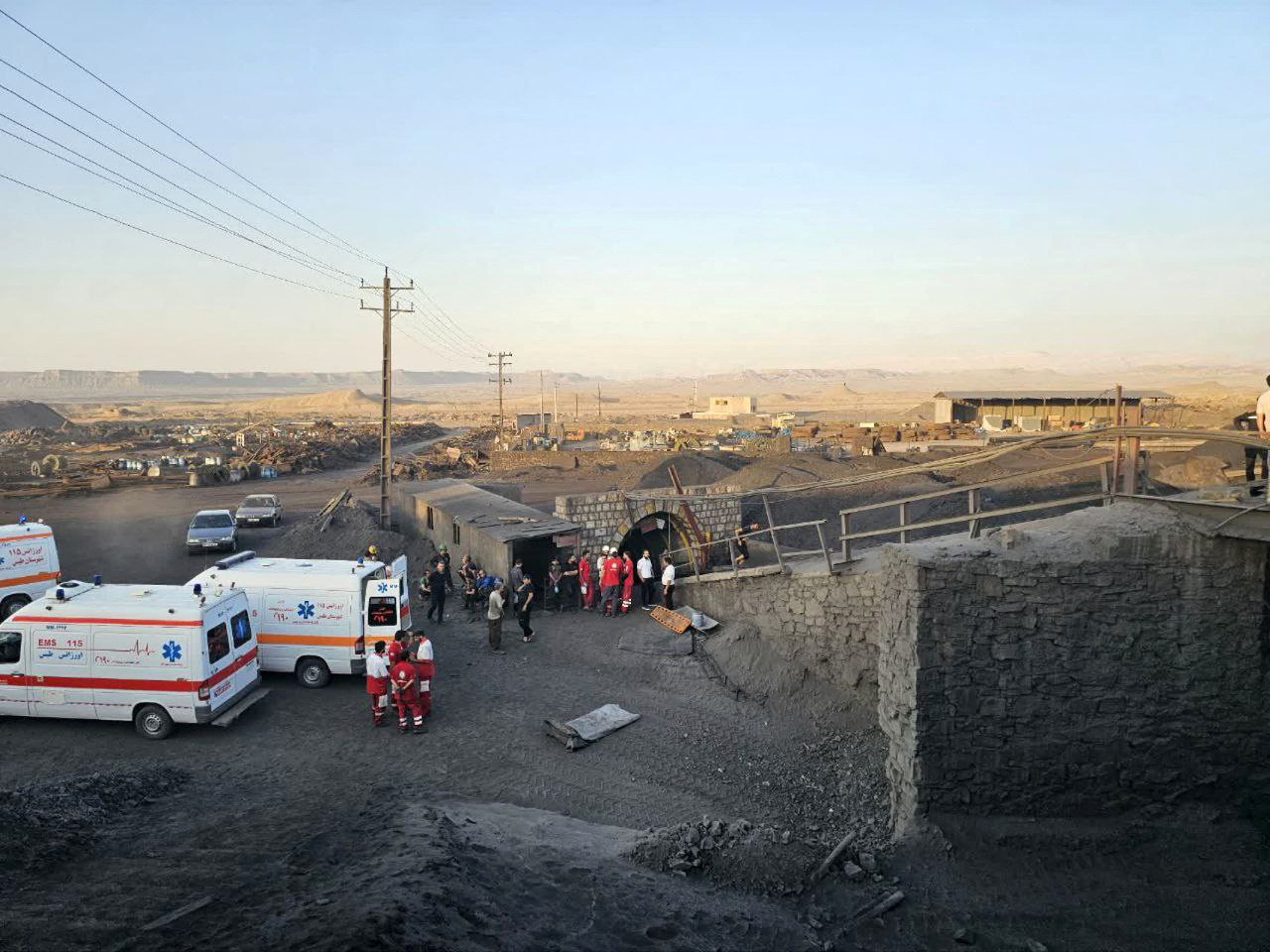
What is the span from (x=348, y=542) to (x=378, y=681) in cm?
1328

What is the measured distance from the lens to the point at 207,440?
68.6 meters

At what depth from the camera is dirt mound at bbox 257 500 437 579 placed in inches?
942

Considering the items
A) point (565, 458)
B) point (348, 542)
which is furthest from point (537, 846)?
point (565, 458)

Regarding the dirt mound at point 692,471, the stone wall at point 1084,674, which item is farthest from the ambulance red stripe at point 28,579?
the dirt mound at point 692,471

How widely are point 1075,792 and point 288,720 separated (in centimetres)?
1110

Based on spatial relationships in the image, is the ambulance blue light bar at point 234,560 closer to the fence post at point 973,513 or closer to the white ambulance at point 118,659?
the white ambulance at point 118,659

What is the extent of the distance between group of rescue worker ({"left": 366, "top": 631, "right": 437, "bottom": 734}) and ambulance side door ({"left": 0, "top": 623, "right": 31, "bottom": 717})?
16.1 ft

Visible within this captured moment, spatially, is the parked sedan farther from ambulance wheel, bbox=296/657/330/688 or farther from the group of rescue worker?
the group of rescue worker

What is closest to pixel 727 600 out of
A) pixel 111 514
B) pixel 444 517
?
pixel 444 517

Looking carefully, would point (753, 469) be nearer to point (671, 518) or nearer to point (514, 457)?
point (671, 518)

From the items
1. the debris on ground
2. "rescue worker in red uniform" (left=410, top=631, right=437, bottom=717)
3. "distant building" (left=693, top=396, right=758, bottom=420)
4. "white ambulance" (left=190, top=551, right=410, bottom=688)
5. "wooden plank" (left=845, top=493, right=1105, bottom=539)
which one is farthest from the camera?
"distant building" (left=693, top=396, right=758, bottom=420)

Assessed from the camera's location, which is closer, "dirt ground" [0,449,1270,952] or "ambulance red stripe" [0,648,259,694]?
"dirt ground" [0,449,1270,952]

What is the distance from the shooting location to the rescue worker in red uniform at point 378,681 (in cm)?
1197

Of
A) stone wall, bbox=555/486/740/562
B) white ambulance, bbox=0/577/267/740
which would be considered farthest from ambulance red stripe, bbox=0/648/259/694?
stone wall, bbox=555/486/740/562
